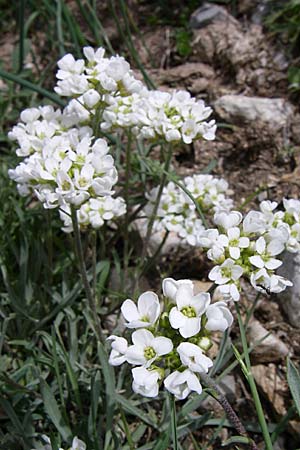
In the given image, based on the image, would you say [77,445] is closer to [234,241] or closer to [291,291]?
[234,241]

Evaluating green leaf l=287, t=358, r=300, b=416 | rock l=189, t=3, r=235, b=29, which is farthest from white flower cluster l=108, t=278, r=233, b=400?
rock l=189, t=3, r=235, b=29

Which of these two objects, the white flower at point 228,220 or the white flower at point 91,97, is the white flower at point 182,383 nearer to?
the white flower at point 228,220

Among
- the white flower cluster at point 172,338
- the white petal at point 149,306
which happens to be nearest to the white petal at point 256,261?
the white flower cluster at point 172,338

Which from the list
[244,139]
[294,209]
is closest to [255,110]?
[244,139]

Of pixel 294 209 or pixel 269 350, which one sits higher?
pixel 294 209

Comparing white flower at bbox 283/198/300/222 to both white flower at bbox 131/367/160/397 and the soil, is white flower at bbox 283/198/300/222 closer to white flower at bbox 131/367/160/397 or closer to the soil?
the soil

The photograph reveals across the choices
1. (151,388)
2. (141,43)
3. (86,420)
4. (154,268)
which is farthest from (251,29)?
(151,388)
